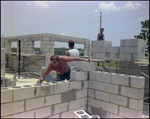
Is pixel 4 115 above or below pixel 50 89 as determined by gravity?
below

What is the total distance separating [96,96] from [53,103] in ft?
4.37

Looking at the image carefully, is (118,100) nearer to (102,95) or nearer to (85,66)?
(102,95)

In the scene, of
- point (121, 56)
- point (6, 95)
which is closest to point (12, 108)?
point (6, 95)

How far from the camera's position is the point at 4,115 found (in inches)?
121

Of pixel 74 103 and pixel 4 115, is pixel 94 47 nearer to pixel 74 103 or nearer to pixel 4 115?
pixel 74 103

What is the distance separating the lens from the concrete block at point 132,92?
3692 millimetres

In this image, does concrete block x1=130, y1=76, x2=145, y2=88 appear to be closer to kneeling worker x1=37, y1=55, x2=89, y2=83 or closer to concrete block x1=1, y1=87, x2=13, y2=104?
kneeling worker x1=37, y1=55, x2=89, y2=83

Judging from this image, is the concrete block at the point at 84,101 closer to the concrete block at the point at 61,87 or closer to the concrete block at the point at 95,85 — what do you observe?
the concrete block at the point at 95,85

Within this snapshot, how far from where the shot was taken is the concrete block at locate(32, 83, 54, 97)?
141 inches

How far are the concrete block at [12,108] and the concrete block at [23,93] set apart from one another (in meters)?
0.11

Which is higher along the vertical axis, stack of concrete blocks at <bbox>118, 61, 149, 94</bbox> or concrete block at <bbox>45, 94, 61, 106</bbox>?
stack of concrete blocks at <bbox>118, 61, 149, 94</bbox>

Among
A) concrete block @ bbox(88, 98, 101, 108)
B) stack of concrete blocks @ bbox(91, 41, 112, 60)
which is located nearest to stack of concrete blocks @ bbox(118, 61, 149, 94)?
stack of concrete blocks @ bbox(91, 41, 112, 60)

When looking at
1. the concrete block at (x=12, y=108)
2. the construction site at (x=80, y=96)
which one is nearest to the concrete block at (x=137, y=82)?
the construction site at (x=80, y=96)

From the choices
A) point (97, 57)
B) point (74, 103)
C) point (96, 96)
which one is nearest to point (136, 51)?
point (97, 57)
